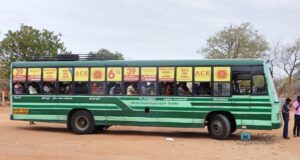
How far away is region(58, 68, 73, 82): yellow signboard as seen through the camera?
62.2ft

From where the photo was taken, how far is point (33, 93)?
19.5 metres

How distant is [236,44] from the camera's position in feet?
172

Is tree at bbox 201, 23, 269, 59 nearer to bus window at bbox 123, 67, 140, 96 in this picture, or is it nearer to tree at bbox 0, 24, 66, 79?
tree at bbox 0, 24, 66, 79

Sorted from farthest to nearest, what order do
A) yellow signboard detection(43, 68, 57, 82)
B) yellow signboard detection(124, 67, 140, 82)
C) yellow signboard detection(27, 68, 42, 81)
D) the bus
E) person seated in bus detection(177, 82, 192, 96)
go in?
yellow signboard detection(27, 68, 42, 81) → yellow signboard detection(43, 68, 57, 82) → yellow signboard detection(124, 67, 140, 82) → person seated in bus detection(177, 82, 192, 96) → the bus

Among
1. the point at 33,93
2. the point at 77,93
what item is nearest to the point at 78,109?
the point at 77,93

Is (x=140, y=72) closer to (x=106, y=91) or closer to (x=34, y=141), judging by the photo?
(x=106, y=91)

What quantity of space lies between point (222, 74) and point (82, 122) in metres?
5.75

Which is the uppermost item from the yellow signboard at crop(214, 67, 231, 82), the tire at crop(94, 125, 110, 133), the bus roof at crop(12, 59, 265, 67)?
the bus roof at crop(12, 59, 265, 67)

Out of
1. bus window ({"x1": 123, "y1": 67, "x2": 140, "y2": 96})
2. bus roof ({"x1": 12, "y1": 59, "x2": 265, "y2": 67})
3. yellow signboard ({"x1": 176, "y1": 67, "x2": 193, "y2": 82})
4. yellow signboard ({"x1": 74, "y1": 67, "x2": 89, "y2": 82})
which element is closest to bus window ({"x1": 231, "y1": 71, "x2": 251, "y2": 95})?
bus roof ({"x1": 12, "y1": 59, "x2": 265, "y2": 67})

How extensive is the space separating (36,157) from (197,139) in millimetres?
6556

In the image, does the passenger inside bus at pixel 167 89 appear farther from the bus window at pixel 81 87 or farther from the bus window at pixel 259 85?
the bus window at pixel 81 87

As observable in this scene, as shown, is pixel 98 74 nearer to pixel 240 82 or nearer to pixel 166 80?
pixel 166 80

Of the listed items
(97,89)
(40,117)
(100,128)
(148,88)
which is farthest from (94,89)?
(40,117)

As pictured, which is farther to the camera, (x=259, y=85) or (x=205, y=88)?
(x=205, y=88)
